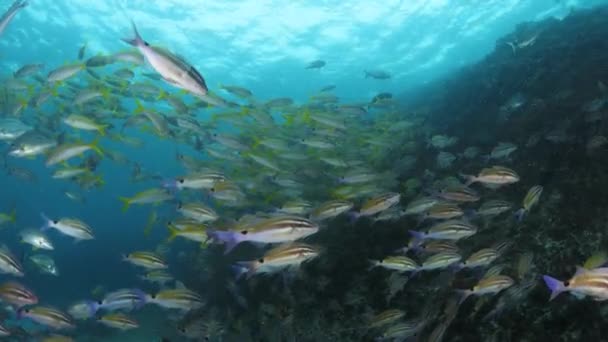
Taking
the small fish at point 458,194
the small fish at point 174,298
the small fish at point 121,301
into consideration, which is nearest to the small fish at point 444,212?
the small fish at point 458,194

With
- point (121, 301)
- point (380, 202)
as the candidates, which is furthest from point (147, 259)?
point (380, 202)

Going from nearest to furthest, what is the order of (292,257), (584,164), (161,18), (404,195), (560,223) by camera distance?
(292,257), (560,223), (584,164), (404,195), (161,18)

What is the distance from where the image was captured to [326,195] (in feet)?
39.3

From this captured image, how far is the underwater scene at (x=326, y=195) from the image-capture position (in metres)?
5.43

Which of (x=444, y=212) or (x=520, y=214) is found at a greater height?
(x=444, y=212)

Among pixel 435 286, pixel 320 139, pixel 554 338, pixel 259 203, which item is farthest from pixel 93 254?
pixel 554 338

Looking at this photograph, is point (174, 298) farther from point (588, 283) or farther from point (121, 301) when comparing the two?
point (588, 283)

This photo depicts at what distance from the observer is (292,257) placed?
441 cm

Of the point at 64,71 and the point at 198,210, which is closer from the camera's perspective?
the point at 198,210

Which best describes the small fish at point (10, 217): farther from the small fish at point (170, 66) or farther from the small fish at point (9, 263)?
the small fish at point (170, 66)

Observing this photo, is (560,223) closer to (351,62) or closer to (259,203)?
(259,203)

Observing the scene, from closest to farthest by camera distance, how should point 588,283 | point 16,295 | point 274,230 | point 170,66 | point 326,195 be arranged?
point 588,283 → point 170,66 → point 274,230 → point 16,295 → point 326,195

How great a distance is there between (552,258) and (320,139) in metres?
5.74

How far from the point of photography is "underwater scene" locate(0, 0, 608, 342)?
5.43 metres
